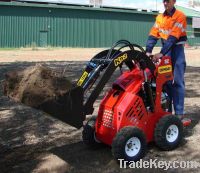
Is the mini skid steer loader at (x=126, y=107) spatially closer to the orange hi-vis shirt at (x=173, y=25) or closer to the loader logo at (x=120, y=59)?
the loader logo at (x=120, y=59)

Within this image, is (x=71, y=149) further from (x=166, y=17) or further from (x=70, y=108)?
(x=166, y=17)

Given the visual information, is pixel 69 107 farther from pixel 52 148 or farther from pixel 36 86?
pixel 52 148

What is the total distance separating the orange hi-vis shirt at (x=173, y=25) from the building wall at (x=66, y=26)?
119ft

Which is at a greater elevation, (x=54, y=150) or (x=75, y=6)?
(x=75, y=6)

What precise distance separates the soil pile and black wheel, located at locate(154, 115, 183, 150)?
1412mm

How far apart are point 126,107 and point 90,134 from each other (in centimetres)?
70

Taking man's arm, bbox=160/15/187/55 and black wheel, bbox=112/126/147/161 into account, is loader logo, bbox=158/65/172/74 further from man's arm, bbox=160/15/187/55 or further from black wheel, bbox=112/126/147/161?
black wheel, bbox=112/126/147/161

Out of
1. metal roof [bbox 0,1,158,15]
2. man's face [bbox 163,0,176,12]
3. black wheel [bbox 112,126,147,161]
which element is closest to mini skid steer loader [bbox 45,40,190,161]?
black wheel [bbox 112,126,147,161]

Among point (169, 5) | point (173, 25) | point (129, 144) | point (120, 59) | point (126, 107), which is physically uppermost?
point (169, 5)

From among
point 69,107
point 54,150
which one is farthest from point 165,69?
point 54,150

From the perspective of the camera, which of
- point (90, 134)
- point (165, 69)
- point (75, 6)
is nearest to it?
point (90, 134)

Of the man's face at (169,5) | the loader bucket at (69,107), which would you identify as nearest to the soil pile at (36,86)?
the loader bucket at (69,107)

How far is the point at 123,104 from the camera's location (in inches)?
216

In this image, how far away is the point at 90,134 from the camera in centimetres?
582
